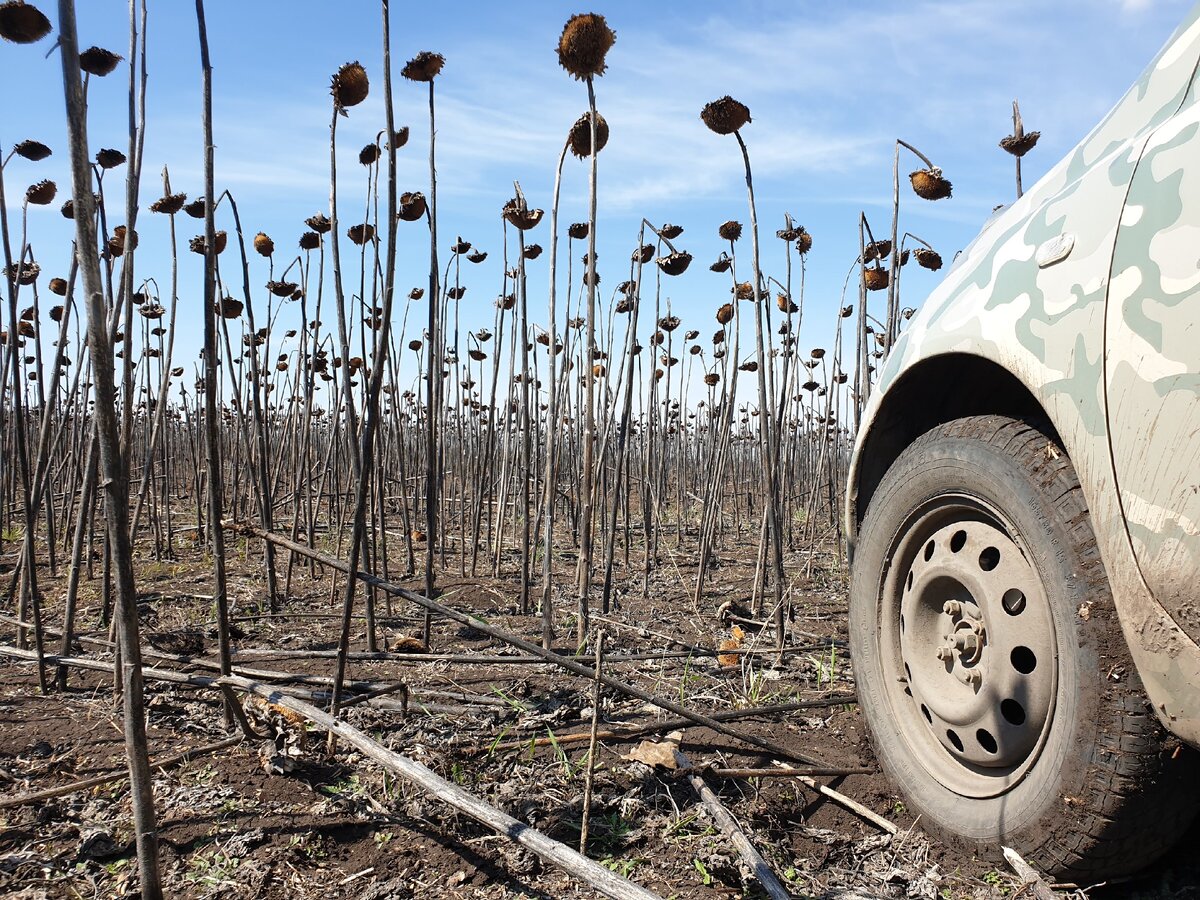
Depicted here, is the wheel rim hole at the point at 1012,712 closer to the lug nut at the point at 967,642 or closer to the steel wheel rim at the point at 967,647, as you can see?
the steel wheel rim at the point at 967,647

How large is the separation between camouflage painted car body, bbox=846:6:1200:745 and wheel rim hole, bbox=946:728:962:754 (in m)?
0.53

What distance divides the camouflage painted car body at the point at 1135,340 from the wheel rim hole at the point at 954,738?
532 mm

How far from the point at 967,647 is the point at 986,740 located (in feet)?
0.65

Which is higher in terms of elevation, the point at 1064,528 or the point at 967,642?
the point at 1064,528

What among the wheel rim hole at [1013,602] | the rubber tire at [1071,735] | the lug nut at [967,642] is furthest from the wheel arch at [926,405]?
the lug nut at [967,642]

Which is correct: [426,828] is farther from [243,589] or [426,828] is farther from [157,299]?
[157,299]

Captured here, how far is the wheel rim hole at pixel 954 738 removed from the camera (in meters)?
1.87

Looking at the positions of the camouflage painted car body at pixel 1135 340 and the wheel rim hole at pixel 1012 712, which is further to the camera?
the wheel rim hole at pixel 1012 712

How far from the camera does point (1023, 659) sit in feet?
5.55

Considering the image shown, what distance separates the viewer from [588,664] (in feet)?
11.7

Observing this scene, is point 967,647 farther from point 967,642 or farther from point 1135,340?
point 1135,340

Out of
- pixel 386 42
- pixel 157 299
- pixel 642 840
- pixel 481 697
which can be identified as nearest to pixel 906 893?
pixel 642 840

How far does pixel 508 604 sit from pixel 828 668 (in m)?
2.27

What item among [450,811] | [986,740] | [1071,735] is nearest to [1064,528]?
[1071,735]
